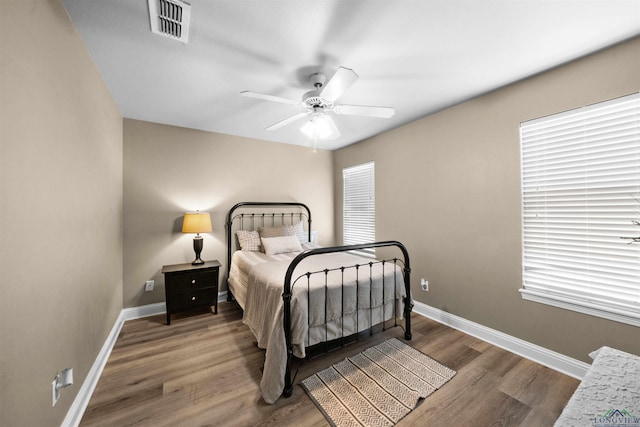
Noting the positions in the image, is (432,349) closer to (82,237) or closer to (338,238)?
(338,238)

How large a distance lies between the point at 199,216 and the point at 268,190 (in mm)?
1249

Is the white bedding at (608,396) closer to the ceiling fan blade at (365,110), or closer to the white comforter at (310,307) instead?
the white comforter at (310,307)

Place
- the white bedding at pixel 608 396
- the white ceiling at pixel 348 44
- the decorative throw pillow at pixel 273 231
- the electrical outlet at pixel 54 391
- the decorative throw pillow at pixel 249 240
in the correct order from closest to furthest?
the white bedding at pixel 608 396 → the electrical outlet at pixel 54 391 → the white ceiling at pixel 348 44 → the decorative throw pillow at pixel 249 240 → the decorative throw pillow at pixel 273 231

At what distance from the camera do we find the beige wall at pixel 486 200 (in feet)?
6.13

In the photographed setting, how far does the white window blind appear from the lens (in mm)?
4020

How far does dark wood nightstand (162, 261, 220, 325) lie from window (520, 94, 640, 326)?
3465 millimetres

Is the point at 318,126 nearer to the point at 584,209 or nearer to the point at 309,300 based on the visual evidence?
the point at 309,300

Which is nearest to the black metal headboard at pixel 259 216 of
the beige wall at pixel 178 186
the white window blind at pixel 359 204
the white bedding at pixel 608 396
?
the beige wall at pixel 178 186

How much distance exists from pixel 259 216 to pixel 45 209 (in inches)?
110

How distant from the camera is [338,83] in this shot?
5.72 ft

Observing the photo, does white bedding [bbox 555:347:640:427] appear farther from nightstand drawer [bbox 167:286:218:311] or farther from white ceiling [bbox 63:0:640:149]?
nightstand drawer [bbox 167:286:218:311]

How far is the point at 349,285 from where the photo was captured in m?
2.17

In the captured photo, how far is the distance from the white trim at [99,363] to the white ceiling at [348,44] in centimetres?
245

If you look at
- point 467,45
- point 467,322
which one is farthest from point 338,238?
point 467,45
